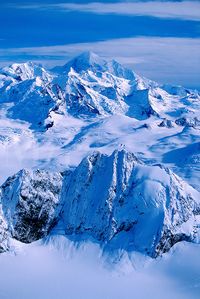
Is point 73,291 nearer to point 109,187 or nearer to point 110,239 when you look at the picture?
point 110,239

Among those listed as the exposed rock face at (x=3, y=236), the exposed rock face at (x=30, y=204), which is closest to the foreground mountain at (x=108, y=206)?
the exposed rock face at (x=30, y=204)

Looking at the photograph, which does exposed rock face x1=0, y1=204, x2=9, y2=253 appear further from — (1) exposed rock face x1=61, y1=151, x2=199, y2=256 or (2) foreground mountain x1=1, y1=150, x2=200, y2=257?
(1) exposed rock face x1=61, y1=151, x2=199, y2=256

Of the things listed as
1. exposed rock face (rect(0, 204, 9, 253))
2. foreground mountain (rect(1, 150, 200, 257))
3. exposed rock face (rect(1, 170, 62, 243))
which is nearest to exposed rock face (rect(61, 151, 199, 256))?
foreground mountain (rect(1, 150, 200, 257))

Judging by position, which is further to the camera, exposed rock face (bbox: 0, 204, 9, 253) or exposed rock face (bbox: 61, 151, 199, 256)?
exposed rock face (bbox: 61, 151, 199, 256)

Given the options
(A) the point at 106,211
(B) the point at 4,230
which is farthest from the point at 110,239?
(B) the point at 4,230

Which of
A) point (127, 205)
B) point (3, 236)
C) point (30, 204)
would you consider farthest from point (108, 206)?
point (3, 236)

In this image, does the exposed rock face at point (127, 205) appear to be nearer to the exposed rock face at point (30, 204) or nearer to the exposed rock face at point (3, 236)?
the exposed rock face at point (30, 204)

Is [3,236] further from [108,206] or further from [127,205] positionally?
[127,205]
